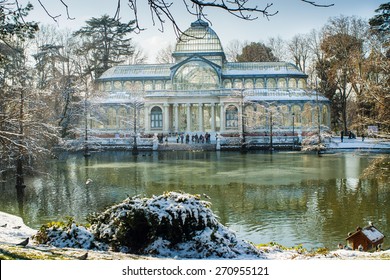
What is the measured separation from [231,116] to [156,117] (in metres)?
6.81

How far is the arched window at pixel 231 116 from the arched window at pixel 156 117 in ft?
20.1

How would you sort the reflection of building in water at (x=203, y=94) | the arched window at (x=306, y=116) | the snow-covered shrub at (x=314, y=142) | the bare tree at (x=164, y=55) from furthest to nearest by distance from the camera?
the reflection of building in water at (x=203, y=94)
the arched window at (x=306, y=116)
the snow-covered shrub at (x=314, y=142)
the bare tree at (x=164, y=55)

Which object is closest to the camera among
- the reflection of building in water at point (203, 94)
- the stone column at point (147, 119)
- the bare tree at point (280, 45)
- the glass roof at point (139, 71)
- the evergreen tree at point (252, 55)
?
the bare tree at point (280, 45)

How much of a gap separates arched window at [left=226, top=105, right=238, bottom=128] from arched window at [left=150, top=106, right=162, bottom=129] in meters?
6.12

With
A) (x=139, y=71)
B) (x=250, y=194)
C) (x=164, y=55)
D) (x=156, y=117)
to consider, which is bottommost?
(x=250, y=194)

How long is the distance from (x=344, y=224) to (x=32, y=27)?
7.37 metres

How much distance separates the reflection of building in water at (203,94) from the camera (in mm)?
39438

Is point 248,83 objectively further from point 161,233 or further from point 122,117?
point 161,233

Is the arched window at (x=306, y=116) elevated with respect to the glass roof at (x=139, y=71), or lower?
lower

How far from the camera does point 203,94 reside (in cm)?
4056

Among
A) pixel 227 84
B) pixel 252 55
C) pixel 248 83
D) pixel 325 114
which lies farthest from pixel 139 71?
pixel 325 114

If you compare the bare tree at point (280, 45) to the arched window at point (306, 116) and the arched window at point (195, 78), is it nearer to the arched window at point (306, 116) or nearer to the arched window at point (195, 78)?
the arched window at point (306, 116)

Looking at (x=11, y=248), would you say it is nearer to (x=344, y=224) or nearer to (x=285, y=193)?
(x=344, y=224)

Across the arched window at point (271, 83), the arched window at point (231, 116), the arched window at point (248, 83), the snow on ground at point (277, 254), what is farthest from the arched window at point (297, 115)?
the snow on ground at point (277, 254)
